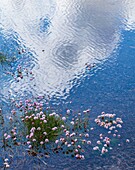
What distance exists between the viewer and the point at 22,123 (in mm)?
7500

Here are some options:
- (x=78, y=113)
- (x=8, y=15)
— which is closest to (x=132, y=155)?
(x=78, y=113)

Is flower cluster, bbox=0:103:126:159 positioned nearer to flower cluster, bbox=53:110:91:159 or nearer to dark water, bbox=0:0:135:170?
flower cluster, bbox=53:110:91:159

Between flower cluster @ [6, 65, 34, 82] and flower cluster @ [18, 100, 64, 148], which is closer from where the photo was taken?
flower cluster @ [18, 100, 64, 148]

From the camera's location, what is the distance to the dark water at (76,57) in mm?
7633

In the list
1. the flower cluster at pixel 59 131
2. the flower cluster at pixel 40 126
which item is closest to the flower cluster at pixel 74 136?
the flower cluster at pixel 59 131

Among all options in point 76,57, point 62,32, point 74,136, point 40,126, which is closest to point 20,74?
point 76,57

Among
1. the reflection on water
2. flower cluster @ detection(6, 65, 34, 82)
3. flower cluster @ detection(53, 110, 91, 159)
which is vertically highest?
the reflection on water

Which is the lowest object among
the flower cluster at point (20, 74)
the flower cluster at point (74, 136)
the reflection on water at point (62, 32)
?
the flower cluster at point (74, 136)

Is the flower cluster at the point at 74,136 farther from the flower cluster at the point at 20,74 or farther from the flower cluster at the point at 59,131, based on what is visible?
the flower cluster at the point at 20,74

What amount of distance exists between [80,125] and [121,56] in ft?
13.3

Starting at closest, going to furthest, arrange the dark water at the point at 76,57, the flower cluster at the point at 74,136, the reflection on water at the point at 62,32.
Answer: the flower cluster at the point at 74,136, the dark water at the point at 76,57, the reflection on water at the point at 62,32

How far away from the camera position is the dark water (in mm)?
7633

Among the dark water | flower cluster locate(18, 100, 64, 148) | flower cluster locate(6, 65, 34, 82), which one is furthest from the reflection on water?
flower cluster locate(18, 100, 64, 148)

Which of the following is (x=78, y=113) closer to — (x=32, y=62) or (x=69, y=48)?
(x=32, y=62)
